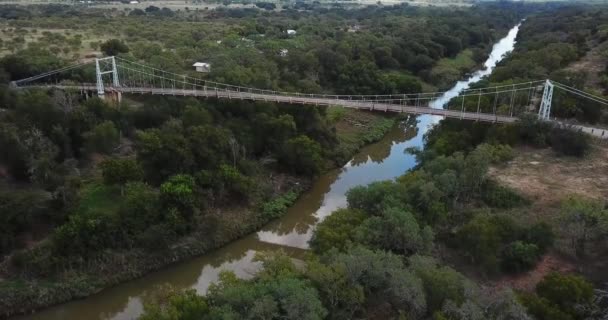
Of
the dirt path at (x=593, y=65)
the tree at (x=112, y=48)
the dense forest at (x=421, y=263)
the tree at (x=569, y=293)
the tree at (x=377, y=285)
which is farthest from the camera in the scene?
the tree at (x=112, y=48)

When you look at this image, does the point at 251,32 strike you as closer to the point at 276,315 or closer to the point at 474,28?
the point at 474,28

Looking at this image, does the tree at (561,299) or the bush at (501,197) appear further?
the bush at (501,197)

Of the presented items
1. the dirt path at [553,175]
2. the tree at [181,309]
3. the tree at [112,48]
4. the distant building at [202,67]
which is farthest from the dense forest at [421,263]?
the tree at [112,48]

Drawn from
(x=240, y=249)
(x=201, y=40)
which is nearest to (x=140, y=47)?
(x=201, y=40)

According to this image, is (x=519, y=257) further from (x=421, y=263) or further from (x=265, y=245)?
(x=265, y=245)

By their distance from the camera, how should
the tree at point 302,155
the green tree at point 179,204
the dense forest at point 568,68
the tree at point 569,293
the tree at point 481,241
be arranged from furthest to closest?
1. the dense forest at point 568,68
2. the tree at point 302,155
3. the green tree at point 179,204
4. the tree at point 481,241
5. the tree at point 569,293

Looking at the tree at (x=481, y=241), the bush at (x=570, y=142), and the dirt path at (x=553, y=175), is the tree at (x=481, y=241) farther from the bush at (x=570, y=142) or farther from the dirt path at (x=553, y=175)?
the bush at (x=570, y=142)

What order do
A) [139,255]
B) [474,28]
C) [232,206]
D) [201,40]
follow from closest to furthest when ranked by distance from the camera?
[139,255] < [232,206] < [201,40] < [474,28]

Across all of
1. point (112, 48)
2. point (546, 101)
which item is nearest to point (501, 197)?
point (546, 101)
